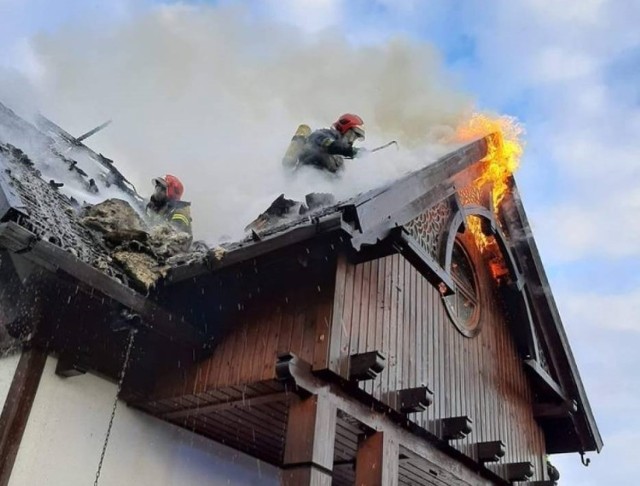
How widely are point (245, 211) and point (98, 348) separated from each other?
3.62m

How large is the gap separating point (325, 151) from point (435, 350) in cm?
313

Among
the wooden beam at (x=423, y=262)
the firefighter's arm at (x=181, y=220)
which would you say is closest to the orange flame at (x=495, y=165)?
the wooden beam at (x=423, y=262)

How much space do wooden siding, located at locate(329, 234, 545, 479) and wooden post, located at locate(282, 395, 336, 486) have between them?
37 centimetres

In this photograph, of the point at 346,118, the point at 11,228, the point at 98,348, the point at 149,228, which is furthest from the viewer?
the point at 346,118

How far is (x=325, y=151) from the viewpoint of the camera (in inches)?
359

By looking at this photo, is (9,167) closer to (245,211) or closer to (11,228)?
(11,228)

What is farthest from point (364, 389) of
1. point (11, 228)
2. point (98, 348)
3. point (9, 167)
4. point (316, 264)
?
point (9, 167)

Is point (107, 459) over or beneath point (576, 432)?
beneath

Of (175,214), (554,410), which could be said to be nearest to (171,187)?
(175,214)

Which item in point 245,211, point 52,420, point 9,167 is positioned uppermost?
Answer: point 245,211

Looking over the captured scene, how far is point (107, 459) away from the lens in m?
6.45

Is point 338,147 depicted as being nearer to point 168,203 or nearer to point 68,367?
point 168,203

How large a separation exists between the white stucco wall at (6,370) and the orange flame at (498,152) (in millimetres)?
5875

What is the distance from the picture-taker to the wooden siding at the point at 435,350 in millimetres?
6164
